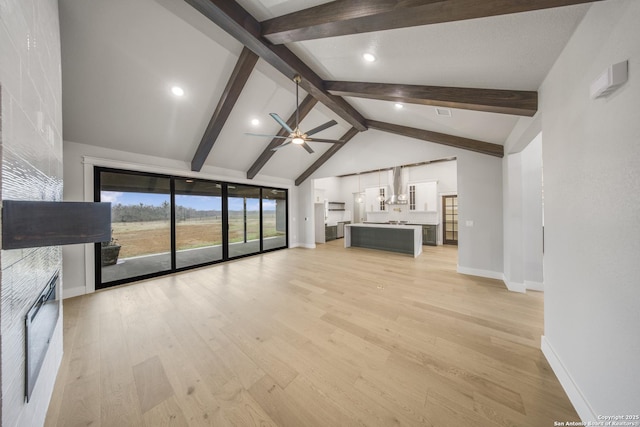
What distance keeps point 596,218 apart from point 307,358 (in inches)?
92.5

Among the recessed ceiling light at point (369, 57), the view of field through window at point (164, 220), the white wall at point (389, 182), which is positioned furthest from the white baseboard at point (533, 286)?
the view of field through window at point (164, 220)

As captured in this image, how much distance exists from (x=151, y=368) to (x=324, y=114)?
4.98 m

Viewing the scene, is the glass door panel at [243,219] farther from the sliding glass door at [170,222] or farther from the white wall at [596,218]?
the white wall at [596,218]

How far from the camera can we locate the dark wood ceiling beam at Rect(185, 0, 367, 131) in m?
2.05

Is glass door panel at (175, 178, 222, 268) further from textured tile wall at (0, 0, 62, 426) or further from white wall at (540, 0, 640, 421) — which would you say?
white wall at (540, 0, 640, 421)

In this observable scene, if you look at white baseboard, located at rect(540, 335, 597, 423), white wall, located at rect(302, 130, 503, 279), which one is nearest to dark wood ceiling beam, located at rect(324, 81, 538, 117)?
white wall, located at rect(302, 130, 503, 279)

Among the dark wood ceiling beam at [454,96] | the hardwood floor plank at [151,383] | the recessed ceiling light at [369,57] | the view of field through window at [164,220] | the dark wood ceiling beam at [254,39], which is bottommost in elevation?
the hardwood floor plank at [151,383]

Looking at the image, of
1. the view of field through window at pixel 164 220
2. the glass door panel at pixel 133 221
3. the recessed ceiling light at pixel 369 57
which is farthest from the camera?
the view of field through window at pixel 164 220

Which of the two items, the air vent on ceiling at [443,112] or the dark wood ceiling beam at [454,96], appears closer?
the dark wood ceiling beam at [454,96]

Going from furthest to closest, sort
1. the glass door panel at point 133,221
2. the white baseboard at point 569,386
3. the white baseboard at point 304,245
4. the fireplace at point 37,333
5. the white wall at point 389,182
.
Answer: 1. the white wall at point 389,182
2. the white baseboard at point 304,245
3. the glass door panel at point 133,221
4. the white baseboard at point 569,386
5. the fireplace at point 37,333

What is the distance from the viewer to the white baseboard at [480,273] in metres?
3.81

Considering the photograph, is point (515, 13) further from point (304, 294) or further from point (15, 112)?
point (304, 294)

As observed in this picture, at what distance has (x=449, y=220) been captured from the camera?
7.25 meters

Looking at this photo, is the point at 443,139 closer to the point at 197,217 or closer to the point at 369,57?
the point at 369,57
